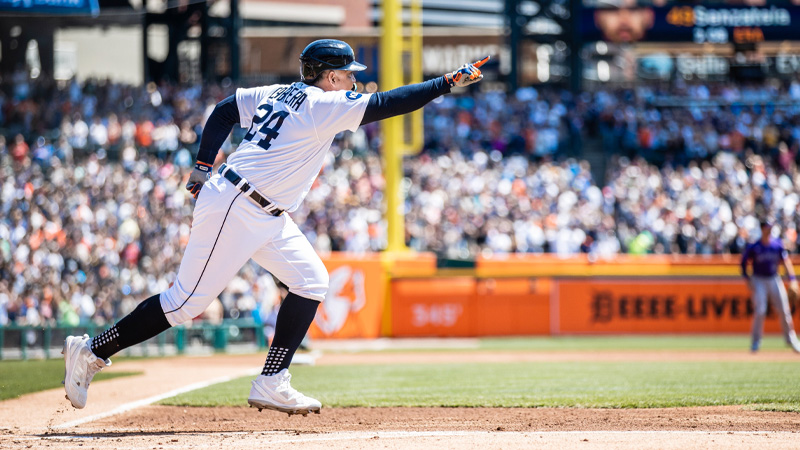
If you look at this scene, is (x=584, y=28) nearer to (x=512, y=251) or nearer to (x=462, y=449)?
(x=512, y=251)

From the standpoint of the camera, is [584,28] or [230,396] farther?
[584,28]

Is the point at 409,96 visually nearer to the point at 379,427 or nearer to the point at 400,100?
the point at 400,100

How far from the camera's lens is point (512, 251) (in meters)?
19.8

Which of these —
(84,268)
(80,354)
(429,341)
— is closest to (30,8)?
(84,268)

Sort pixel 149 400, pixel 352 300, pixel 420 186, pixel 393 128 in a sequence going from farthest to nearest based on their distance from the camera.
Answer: pixel 420 186, pixel 352 300, pixel 393 128, pixel 149 400

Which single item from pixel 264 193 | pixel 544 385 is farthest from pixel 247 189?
pixel 544 385

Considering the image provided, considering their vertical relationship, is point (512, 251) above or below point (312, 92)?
below

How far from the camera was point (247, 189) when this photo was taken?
17.3 feet

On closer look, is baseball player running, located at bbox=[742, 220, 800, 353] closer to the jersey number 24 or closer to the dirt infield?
the dirt infield

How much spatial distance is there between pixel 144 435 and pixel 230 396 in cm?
228

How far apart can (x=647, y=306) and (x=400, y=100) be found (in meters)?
13.7

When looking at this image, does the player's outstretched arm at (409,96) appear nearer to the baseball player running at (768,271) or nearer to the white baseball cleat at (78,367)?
the white baseball cleat at (78,367)

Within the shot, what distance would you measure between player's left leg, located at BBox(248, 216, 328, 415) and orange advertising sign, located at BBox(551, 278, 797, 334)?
500 inches

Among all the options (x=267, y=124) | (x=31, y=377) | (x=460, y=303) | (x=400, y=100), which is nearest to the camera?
(x=400, y=100)
